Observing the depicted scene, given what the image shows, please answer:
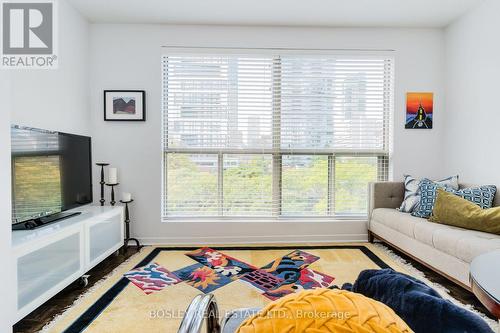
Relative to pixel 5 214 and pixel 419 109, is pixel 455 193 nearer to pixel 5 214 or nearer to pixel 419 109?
pixel 419 109

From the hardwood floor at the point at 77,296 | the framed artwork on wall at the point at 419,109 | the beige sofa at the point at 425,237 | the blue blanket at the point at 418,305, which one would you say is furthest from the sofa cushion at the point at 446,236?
the blue blanket at the point at 418,305

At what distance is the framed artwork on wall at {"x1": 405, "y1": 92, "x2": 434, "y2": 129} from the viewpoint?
11.5ft

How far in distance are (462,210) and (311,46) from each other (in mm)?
2425

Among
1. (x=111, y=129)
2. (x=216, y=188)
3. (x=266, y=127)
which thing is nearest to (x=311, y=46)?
(x=266, y=127)

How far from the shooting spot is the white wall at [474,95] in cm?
280

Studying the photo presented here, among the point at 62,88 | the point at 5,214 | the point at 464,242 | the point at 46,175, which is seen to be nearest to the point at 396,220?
the point at 464,242

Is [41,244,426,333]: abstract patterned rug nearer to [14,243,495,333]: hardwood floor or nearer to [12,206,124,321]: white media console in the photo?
[14,243,495,333]: hardwood floor

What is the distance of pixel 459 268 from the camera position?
208 cm

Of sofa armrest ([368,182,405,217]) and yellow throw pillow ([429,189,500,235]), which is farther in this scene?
sofa armrest ([368,182,405,217])

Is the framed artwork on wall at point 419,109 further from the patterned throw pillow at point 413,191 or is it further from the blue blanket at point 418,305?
the blue blanket at point 418,305

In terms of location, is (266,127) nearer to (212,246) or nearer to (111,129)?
(212,246)

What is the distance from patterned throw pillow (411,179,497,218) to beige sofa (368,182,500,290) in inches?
4.9

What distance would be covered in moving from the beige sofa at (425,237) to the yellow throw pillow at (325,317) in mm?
2054

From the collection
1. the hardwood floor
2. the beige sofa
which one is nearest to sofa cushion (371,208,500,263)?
the beige sofa
